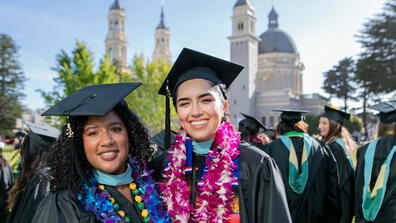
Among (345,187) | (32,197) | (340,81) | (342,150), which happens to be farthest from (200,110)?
(340,81)

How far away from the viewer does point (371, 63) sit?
24859 millimetres

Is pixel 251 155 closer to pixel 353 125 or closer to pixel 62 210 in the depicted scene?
pixel 62 210

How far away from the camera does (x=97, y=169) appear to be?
204cm

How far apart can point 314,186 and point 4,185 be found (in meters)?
4.57

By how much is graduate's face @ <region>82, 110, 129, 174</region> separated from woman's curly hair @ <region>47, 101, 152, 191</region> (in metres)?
0.07

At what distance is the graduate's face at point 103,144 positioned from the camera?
1942 millimetres

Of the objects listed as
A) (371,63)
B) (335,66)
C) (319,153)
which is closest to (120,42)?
(335,66)

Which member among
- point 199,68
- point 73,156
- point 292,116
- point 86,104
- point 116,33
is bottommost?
point 73,156

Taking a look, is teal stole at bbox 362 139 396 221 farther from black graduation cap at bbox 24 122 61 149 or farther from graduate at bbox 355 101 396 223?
black graduation cap at bbox 24 122 61 149

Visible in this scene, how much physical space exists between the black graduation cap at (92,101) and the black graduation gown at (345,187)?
4.18 metres

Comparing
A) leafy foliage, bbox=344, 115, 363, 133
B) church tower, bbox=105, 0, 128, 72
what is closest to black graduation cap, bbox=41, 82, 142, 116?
leafy foliage, bbox=344, 115, 363, 133

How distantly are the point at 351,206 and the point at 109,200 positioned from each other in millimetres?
4277

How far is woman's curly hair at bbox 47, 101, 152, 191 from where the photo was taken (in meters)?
1.88

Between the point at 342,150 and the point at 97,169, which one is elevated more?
the point at 97,169
